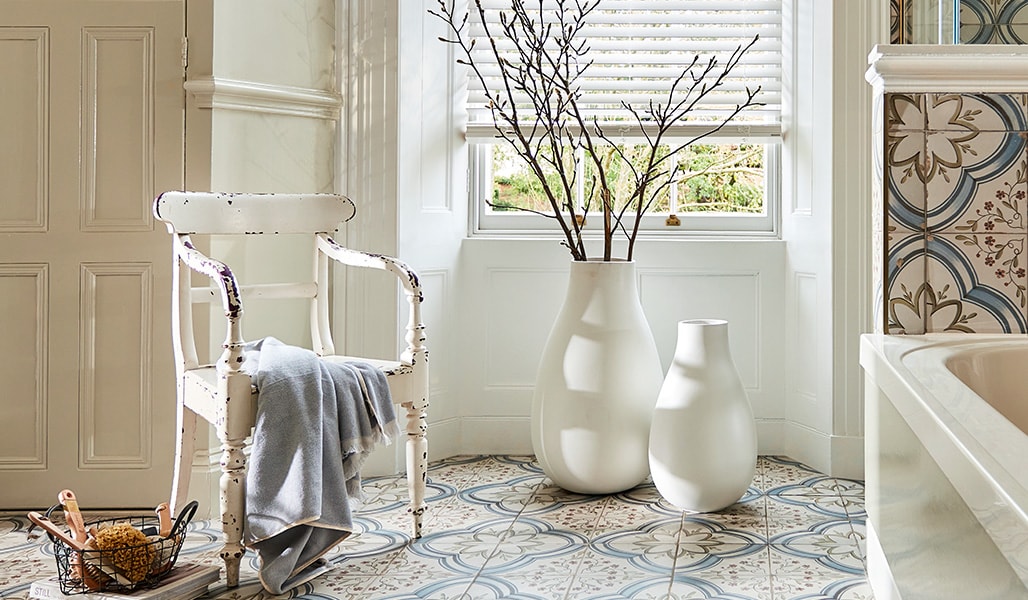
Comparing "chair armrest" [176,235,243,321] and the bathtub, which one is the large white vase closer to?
the bathtub

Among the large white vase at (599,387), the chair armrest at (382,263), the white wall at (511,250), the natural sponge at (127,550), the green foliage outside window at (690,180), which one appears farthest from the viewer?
the green foliage outside window at (690,180)

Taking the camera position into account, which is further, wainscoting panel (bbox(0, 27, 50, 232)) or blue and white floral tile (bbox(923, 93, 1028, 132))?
wainscoting panel (bbox(0, 27, 50, 232))

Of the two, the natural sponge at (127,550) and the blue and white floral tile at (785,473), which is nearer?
the natural sponge at (127,550)

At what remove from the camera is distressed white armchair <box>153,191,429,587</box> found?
6.63 ft

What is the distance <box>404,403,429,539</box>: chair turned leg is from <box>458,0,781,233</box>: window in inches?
40.5

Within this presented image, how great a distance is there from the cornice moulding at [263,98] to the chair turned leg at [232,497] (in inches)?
40.2

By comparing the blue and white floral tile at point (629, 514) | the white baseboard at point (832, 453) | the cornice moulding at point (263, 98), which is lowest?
the blue and white floral tile at point (629, 514)

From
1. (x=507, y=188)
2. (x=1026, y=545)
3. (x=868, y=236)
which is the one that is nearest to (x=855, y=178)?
(x=868, y=236)

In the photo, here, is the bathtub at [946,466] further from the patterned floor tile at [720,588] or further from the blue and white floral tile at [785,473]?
the blue and white floral tile at [785,473]

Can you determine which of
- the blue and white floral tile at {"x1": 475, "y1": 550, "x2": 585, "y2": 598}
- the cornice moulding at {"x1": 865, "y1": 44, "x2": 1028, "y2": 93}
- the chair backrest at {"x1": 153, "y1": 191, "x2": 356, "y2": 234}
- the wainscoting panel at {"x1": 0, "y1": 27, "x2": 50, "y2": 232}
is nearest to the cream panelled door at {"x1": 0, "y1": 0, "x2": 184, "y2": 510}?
the wainscoting panel at {"x1": 0, "y1": 27, "x2": 50, "y2": 232}

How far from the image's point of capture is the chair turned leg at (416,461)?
241cm

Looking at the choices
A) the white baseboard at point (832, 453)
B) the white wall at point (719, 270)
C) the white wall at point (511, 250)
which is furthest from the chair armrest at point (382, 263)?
the white baseboard at point (832, 453)

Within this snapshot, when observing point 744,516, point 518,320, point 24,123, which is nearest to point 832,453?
point 744,516

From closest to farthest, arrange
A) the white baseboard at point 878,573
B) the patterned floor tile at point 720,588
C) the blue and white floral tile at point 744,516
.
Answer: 1. the white baseboard at point 878,573
2. the patterned floor tile at point 720,588
3. the blue and white floral tile at point 744,516
